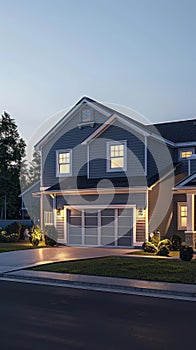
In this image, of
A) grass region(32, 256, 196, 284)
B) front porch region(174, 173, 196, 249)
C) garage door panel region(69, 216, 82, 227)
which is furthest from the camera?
garage door panel region(69, 216, 82, 227)

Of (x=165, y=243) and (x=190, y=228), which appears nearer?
(x=190, y=228)

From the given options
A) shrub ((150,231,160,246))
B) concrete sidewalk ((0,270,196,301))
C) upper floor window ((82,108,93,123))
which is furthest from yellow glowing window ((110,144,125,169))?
concrete sidewalk ((0,270,196,301))

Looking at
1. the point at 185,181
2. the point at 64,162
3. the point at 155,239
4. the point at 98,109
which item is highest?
the point at 98,109

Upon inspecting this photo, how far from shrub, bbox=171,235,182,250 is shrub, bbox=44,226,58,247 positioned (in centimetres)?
703

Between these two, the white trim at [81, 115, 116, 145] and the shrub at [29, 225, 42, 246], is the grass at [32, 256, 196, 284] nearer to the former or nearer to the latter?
the shrub at [29, 225, 42, 246]

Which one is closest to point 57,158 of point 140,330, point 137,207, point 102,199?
point 102,199

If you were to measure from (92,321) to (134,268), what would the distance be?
7.62 m

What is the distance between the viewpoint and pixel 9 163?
45.3 m

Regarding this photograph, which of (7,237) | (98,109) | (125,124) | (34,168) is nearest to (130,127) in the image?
(125,124)

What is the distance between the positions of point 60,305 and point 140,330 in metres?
2.91

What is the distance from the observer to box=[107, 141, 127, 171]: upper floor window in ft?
88.0

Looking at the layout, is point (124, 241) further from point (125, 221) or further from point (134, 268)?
point (134, 268)

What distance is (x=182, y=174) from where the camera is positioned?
1044 inches

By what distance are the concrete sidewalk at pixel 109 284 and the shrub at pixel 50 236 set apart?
10.8 metres
